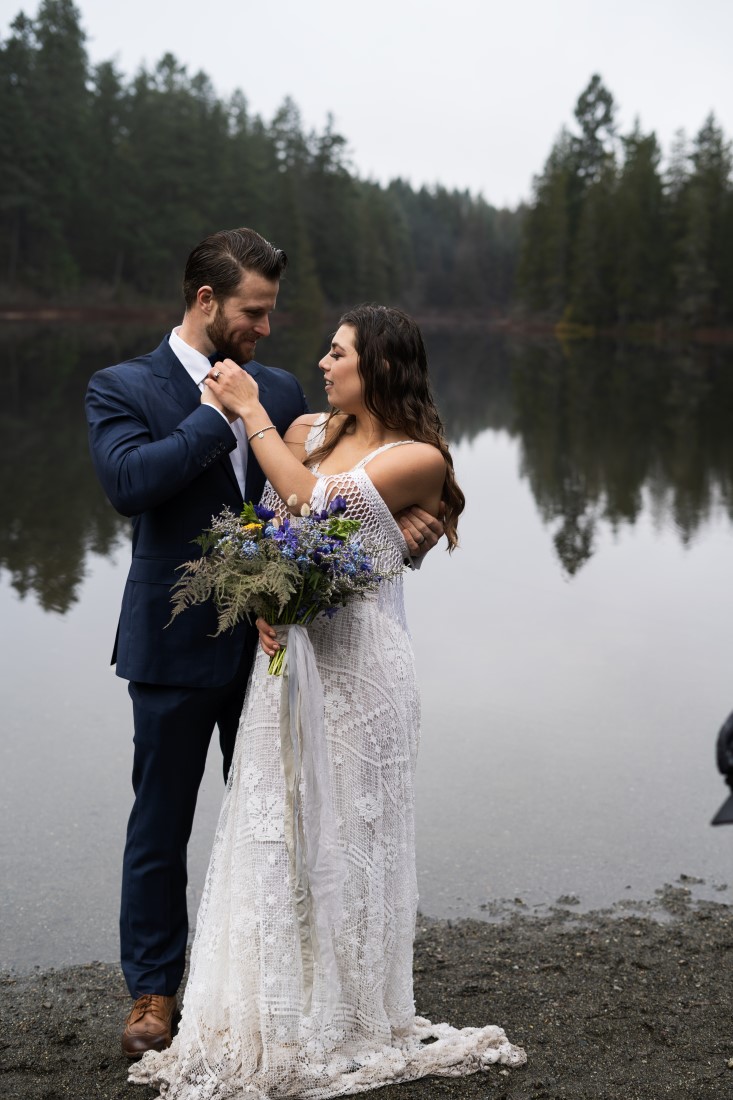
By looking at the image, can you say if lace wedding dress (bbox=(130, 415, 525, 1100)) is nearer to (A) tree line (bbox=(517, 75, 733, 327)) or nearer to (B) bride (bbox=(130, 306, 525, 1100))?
(B) bride (bbox=(130, 306, 525, 1100))

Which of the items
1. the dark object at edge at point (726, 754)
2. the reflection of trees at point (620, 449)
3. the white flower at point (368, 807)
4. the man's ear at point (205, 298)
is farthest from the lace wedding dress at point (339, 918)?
the reflection of trees at point (620, 449)

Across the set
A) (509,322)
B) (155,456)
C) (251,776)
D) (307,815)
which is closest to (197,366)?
(155,456)

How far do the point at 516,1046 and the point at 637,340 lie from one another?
83.1 metres

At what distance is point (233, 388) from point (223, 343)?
273 mm

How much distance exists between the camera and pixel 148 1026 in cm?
385

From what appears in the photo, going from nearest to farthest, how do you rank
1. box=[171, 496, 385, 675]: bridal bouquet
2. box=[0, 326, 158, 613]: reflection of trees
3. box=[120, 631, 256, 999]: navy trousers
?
box=[171, 496, 385, 675]: bridal bouquet < box=[120, 631, 256, 999]: navy trousers < box=[0, 326, 158, 613]: reflection of trees

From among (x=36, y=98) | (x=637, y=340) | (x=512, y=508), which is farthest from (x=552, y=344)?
(x=512, y=508)

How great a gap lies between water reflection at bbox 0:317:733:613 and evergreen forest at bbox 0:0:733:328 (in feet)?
85.6

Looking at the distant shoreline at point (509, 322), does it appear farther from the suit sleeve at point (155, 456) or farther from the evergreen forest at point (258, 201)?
the suit sleeve at point (155, 456)

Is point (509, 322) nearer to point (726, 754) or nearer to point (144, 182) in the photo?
point (144, 182)

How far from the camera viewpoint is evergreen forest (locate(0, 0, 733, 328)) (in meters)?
68.2

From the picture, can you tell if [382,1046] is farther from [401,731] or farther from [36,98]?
[36,98]

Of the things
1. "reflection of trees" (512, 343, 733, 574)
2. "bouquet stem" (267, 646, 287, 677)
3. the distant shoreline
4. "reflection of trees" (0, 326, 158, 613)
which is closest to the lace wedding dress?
"bouquet stem" (267, 646, 287, 677)

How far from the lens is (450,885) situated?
17.4 ft
